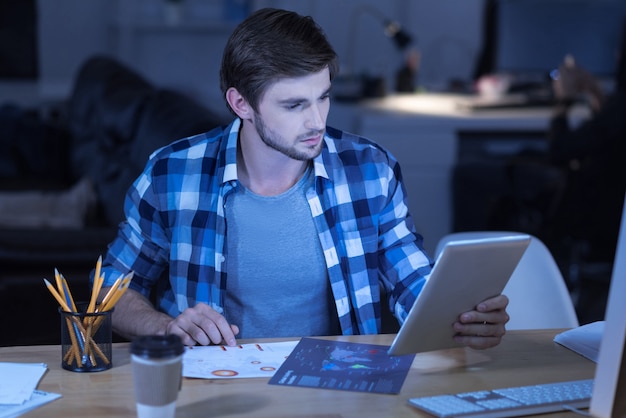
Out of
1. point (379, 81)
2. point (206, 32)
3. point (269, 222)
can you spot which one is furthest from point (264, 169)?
point (206, 32)

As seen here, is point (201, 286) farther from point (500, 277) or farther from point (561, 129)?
point (561, 129)

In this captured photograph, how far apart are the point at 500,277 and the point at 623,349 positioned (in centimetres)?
34

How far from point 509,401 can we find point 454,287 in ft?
0.59

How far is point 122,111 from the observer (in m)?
3.87

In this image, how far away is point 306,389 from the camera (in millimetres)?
1390

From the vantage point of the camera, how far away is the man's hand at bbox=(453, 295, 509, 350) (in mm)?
1524

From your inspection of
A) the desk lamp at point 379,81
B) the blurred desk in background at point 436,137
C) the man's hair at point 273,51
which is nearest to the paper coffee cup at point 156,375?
the man's hair at point 273,51

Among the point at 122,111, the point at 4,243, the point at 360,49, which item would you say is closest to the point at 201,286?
the point at 4,243

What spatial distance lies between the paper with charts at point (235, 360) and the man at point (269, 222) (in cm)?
30

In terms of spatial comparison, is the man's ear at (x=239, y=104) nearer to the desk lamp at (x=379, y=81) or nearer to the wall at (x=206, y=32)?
the desk lamp at (x=379, y=81)

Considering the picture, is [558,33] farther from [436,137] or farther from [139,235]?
[139,235]

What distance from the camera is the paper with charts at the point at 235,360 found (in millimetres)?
1436

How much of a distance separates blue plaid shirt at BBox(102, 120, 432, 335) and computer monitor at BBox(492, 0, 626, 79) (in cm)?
332

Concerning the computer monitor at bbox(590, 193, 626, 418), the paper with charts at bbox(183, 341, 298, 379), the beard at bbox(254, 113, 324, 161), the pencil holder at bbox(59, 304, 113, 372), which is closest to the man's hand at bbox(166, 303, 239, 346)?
the paper with charts at bbox(183, 341, 298, 379)
